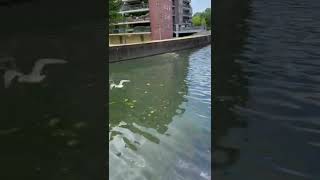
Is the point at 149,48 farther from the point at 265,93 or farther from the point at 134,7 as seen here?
the point at 265,93

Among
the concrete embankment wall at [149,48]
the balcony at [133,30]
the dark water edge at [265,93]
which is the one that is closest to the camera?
the dark water edge at [265,93]

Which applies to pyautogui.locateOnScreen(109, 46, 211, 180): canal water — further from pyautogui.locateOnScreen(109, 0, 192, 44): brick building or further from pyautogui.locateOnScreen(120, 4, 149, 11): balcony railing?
pyautogui.locateOnScreen(120, 4, 149, 11): balcony railing

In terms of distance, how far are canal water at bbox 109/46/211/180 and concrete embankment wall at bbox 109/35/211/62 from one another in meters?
5.94

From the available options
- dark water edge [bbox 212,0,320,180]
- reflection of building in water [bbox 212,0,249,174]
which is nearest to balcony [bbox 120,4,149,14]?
dark water edge [bbox 212,0,320,180]

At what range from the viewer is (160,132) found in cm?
394
